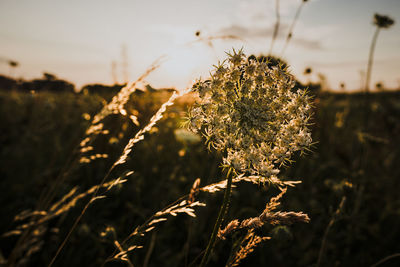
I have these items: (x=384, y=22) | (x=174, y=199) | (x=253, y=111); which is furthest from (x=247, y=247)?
(x=384, y=22)

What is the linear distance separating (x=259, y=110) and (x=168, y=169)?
2.57 metres

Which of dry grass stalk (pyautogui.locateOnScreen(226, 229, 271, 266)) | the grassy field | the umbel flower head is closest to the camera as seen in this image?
dry grass stalk (pyautogui.locateOnScreen(226, 229, 271, 266))

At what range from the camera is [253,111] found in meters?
1.23

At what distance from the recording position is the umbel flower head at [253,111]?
1.20 metres

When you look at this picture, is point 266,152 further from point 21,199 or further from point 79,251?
point 21,199

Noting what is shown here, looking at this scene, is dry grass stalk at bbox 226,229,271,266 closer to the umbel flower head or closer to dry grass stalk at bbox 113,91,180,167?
the umbel flower head

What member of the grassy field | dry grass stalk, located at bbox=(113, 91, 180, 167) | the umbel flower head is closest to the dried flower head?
the grassy field

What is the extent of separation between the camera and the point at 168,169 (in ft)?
11.8

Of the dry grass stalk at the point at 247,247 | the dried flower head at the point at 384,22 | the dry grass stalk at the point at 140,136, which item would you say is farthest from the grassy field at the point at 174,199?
the dried flower head at the point at 384,22

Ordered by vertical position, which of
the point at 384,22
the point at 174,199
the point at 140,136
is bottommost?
→ the point at 174,199

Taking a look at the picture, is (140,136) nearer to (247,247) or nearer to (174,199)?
(247,247)

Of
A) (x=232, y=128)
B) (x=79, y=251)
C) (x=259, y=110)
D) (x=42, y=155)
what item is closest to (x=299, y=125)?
(x=259, y=110)

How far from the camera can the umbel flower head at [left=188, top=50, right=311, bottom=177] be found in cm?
120

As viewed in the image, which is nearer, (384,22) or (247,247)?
(247,247)
